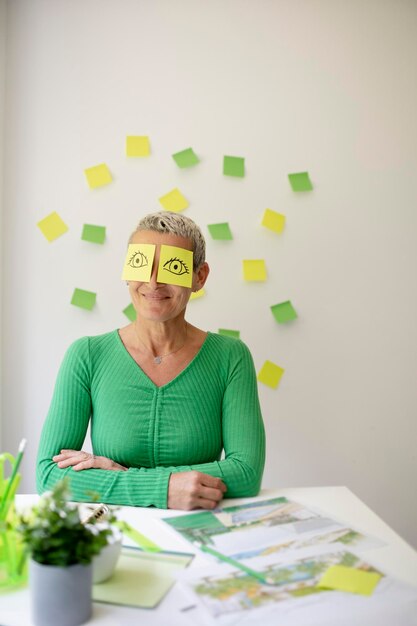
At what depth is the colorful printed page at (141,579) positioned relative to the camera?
88 cm

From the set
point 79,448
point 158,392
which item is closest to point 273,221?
point 158,392

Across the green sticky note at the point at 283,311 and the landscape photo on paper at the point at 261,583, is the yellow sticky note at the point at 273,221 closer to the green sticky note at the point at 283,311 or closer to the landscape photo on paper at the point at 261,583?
the green sticky note at the point at 283,311

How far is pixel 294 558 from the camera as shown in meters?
1.00

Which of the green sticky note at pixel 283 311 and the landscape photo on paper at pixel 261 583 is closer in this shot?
the landscape photo on paper at pixel 261 583

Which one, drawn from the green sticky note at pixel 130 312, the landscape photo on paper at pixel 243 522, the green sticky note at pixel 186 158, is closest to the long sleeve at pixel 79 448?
the landscape photo on paper at pixel 243 522

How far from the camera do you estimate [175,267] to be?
1518mm

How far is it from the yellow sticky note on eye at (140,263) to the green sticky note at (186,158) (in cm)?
76

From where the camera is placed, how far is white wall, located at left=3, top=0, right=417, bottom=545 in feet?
7.18

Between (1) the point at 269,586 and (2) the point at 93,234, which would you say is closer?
(1) the point at 269,586

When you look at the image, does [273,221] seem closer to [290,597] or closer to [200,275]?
[200,275]

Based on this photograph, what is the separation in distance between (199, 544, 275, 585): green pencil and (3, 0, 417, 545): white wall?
1.22m

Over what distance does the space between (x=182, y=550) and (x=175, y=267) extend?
71cm

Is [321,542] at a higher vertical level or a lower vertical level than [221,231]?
lower

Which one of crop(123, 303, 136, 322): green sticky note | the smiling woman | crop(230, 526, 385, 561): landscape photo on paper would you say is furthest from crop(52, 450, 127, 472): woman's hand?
crop(123, 303, 136, 322): green sticky note
